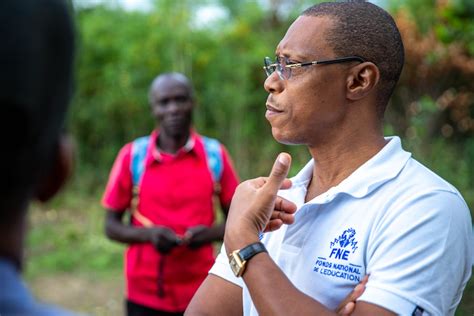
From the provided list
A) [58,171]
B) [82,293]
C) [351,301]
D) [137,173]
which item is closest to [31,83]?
[58,171]

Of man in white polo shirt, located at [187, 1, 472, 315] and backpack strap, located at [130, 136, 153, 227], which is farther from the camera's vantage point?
backpack strap, located at [130, 136, 153, 227]

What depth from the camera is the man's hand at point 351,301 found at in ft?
6.19

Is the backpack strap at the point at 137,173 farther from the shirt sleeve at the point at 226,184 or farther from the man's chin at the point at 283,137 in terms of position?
the man's chin at the point at 283,137

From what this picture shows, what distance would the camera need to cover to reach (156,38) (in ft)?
32.3

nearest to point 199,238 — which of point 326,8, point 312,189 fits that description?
point 312,189

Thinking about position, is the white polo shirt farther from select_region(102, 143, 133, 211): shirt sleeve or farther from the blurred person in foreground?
select_region(102, 143, 133, 211): shirt sleeve

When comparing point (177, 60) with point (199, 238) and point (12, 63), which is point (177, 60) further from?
point (12, 63)

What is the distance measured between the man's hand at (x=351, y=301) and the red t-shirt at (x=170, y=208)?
8.07ft

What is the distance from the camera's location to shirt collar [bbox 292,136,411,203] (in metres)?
2.09

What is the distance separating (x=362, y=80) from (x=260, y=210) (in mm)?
557

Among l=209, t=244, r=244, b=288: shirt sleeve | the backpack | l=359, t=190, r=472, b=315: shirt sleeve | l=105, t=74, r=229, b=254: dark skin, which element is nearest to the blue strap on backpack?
the backpack

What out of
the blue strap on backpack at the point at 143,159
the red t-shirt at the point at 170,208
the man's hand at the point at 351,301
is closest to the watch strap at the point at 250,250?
the man's hand at the point at 351,301

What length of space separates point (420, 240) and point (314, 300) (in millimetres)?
336

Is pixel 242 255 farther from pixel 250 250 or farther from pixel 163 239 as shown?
pixel 163 239
